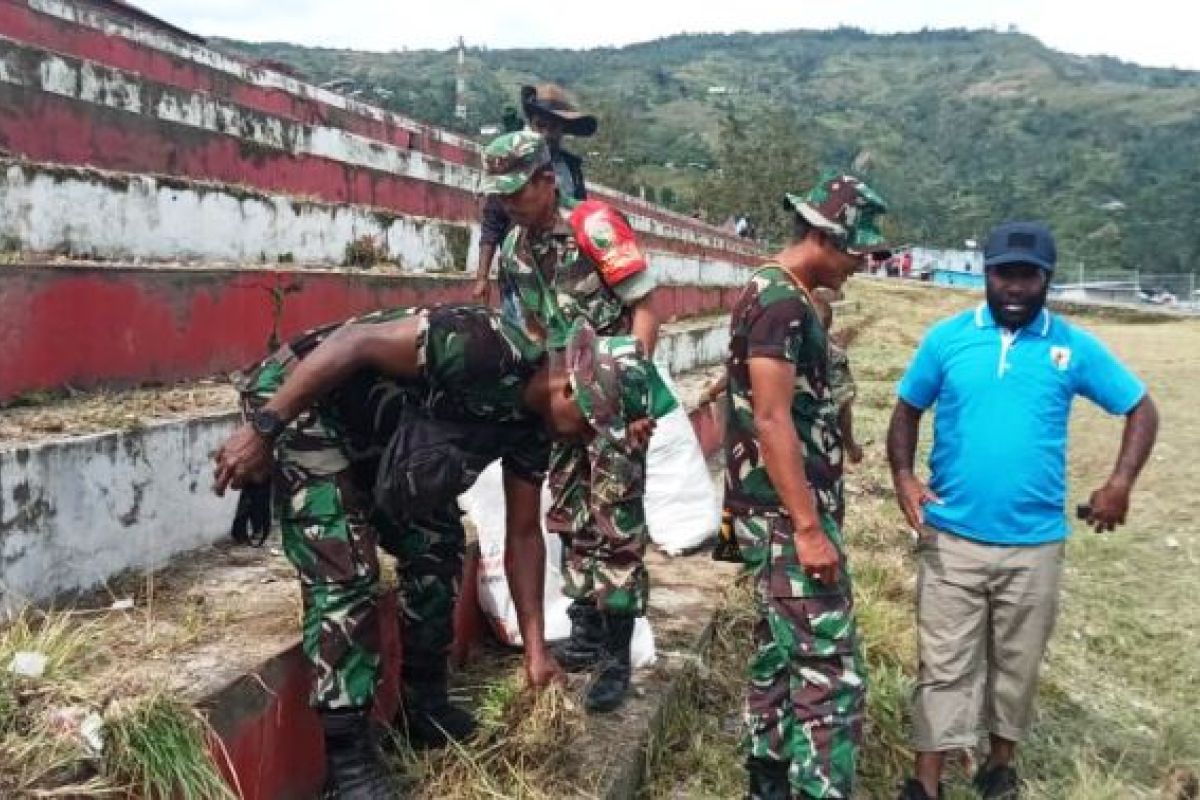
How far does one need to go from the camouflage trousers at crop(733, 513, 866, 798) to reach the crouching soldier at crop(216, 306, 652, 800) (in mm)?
620

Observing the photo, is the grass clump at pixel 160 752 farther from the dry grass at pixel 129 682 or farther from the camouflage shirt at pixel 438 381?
the camouflage shirt at pixel 438 381

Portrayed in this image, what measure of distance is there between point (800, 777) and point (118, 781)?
1.59m

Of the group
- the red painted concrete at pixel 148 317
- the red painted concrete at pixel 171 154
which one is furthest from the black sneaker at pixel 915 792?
the red painted concrete at pixel 171 154

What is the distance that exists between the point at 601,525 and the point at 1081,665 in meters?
2.68

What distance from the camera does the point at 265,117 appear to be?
5.93 metres

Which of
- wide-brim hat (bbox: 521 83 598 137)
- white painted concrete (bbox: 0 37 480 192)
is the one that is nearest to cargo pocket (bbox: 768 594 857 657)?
wide-brim hat (bbox: 521 83 598 137)

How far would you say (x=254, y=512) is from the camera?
264 cm

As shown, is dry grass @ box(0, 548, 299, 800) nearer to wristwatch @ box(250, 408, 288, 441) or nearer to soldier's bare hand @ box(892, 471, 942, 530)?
wristwatch @ box(250, 408, 288, 441)

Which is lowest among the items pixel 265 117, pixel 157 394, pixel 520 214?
pixel 157 394

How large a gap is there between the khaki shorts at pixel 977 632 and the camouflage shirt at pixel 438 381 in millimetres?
1469

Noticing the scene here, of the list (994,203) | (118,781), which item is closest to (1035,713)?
(118,781)

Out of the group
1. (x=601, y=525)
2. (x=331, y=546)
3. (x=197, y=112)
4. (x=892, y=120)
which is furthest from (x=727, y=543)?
(x=892, y=120)

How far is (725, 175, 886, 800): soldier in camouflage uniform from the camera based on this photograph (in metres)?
2.80

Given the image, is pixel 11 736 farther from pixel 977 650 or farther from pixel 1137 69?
pixel 1137 69
